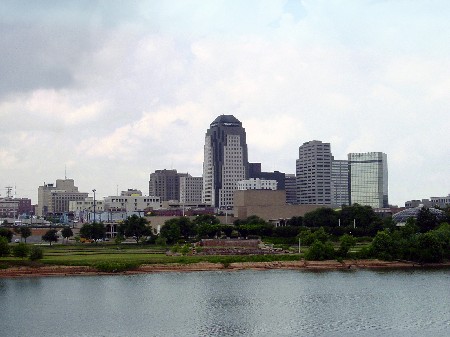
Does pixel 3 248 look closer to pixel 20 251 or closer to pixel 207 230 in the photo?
pixel 20 251

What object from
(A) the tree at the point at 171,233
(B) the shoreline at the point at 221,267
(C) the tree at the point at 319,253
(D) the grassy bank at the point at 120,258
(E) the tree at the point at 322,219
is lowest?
(B) the shoreline at the point at 221,267

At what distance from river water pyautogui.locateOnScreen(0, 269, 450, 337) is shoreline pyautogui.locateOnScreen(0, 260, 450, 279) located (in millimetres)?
3017

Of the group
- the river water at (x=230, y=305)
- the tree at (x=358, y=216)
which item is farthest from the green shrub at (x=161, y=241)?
the tree at (x=358, y=216)

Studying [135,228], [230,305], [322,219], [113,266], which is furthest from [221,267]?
[322,219]

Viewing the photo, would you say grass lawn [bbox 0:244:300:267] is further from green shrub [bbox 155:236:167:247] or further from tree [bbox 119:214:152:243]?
tree [bbox 119:214:152:243]

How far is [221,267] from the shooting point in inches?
3401

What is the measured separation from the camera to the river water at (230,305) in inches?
1914

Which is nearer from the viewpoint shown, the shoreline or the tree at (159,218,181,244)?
the shoreline

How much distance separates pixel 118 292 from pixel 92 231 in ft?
192

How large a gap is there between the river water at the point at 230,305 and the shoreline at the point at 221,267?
302 cm

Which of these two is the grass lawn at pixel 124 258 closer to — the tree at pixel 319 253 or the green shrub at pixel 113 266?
the green shrub at pixel 113 266

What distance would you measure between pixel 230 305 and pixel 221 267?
2868 centimetres

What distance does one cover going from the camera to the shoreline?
80.6m

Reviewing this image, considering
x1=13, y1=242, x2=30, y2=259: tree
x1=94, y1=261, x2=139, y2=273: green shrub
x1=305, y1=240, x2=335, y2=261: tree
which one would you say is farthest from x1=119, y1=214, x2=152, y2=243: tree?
x1=305, y1=240, x2=335, y2=261: tree
